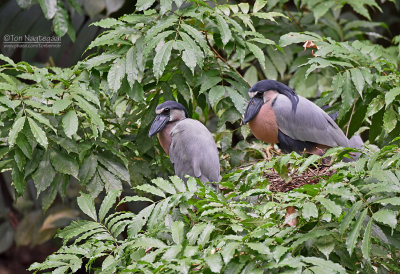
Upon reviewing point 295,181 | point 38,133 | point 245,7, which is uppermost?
point 245,7

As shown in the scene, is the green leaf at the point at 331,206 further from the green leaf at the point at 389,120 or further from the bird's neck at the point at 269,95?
the bird's neck at the point at 269,95

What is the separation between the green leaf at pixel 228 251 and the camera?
1545 mm

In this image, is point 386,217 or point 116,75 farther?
point 116,75

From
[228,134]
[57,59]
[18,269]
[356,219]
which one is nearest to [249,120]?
[228,134]

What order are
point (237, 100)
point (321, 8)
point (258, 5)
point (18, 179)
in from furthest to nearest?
1. point (321, 8)
2. point (258, 5)
3. point (237, 100)
4. point (18, 179)

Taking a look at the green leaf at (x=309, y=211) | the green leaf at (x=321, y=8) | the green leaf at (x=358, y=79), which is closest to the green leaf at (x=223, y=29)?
the green leaf at (x=358, y=79)

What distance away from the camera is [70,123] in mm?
2584

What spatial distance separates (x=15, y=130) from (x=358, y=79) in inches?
53.8

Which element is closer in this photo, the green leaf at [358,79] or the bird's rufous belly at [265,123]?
the green leaf at [358,79]

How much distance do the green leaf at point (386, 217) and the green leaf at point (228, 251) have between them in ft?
1.11

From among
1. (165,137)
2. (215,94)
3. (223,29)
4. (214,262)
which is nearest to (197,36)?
(223,29)

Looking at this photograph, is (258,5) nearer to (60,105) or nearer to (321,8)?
(321,8)

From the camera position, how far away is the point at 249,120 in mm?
2885

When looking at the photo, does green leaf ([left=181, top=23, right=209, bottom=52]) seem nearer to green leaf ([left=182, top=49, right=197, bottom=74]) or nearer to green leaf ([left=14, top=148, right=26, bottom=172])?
green leaf ([left=182, top=49, right=197, bottom=74])
